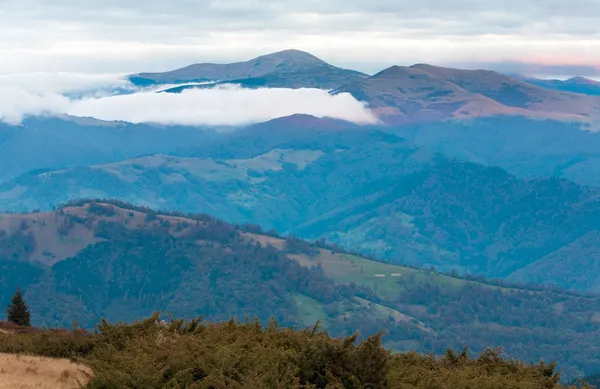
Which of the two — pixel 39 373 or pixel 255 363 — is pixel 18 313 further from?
pixel 255 363

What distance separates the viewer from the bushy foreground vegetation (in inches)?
1255

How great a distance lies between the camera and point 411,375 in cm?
3600

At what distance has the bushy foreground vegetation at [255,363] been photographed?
105ft

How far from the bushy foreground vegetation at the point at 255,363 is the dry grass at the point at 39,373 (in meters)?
0.68

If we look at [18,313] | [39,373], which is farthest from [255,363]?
[18,313]

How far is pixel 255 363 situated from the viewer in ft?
110

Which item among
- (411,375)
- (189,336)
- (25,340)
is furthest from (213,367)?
(25,340)

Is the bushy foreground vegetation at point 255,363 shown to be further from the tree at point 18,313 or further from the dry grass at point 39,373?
the tree at point 18,313

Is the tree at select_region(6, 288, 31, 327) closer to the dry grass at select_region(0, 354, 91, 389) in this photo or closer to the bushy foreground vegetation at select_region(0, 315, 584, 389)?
the bushy foreground vegetation at select_region(0, 315, 584, 389)

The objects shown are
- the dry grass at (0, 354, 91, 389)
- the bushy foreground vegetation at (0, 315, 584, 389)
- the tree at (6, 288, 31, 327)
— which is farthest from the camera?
the tree at (6, 288, 31, 327)

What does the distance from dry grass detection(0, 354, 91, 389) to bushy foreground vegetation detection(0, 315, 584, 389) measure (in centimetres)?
68

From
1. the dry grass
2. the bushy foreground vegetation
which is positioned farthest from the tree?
the dry grass

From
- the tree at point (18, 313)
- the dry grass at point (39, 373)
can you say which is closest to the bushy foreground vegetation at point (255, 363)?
the dry grass at point (39, 373)

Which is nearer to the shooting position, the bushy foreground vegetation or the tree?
the bushy foreground vegetation
